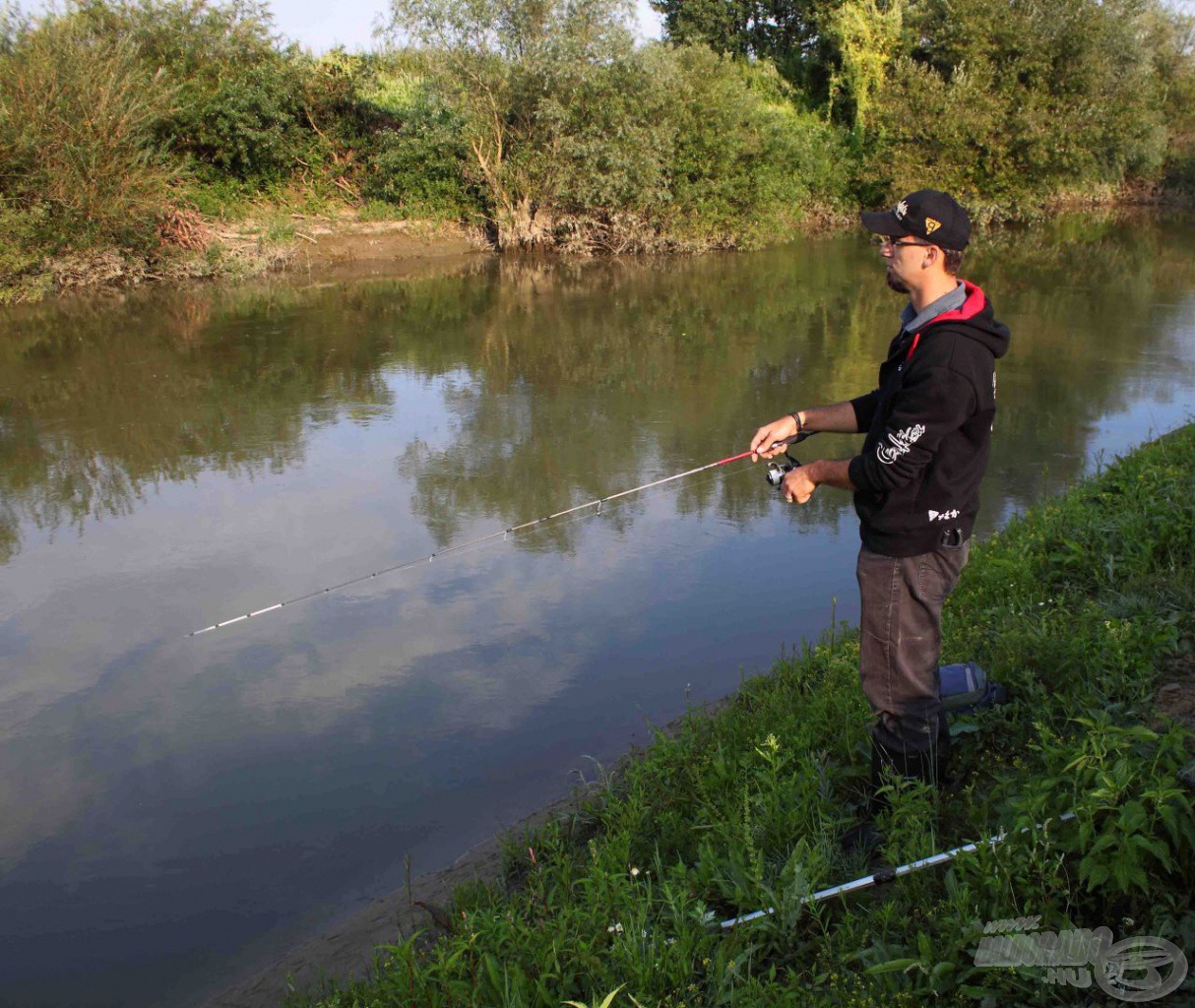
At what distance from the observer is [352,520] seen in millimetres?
7777

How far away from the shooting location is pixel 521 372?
1231cm

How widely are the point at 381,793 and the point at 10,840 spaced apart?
148cm

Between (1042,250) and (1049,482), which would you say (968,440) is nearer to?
(1049,482)

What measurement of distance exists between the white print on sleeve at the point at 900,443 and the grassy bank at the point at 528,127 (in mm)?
17068

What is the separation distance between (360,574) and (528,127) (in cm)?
1773

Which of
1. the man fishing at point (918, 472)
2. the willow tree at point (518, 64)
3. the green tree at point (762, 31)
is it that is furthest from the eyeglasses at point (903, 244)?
the green tree at point (762, 31)

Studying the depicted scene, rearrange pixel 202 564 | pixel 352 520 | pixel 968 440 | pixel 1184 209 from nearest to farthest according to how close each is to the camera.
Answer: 1. pixel 968 440
2. pixel 202 564
3. pixel 352 520
4. pixel 1184 209

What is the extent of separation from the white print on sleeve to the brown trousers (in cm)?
33

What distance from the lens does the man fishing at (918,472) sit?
10.4 ft

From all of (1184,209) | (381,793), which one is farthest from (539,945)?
(1184,209)

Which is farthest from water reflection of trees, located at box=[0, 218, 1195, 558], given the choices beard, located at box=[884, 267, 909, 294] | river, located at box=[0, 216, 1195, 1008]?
beard, located at box=[884, 267, 909, 294]

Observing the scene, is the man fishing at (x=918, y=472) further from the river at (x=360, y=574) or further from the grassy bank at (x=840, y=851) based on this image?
the river at (x=360, y=574)

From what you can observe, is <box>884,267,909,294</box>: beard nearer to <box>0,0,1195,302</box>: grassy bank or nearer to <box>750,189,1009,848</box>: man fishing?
<box>750,189,1009,848</box>: man fishing

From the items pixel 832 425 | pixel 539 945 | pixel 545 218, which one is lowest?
pixel 539 945
